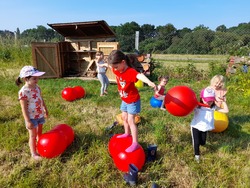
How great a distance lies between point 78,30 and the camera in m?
10.9

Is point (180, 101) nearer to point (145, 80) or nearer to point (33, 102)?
point (145, 80)

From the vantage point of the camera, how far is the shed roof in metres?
10.0

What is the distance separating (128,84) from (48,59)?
857 cm

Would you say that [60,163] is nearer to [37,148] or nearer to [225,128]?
[37,148]

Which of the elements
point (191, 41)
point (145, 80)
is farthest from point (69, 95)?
point (191, 41)

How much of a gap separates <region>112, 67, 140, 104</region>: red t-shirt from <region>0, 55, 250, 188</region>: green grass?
992mm

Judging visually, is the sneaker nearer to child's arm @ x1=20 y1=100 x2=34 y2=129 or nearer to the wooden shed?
child's arm @ x1=20 y1=100 x2=34 y2=129

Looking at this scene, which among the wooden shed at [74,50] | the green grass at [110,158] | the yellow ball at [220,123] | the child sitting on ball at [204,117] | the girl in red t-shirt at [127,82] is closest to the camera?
the green grass at [110,158]

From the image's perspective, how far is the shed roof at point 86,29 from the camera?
1004 centimetres

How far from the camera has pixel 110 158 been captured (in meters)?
3.54

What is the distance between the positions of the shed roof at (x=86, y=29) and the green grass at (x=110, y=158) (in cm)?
541

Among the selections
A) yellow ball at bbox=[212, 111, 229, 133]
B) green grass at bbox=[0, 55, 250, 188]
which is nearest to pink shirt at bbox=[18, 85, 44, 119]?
green grass at bbox=[0, 55, 250, 188]

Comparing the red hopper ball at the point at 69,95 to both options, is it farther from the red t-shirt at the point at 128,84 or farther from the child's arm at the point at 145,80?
the child's arm at the point at 145,80

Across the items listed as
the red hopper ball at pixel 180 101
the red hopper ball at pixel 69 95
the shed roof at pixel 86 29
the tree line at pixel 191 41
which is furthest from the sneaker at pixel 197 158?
the tree line at pixel 191 41
